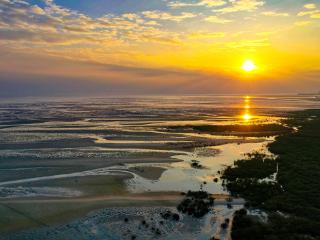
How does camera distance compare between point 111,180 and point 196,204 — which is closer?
point 196,204

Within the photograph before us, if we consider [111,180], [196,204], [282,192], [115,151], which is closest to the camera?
[196,204]

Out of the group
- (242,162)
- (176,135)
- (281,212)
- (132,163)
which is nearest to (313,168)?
(242,162)

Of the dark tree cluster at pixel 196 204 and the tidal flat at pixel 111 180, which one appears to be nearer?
the tidal flat at pixel 111 180

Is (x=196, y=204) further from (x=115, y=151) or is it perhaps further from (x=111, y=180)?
Answer: (x=115, y=151)

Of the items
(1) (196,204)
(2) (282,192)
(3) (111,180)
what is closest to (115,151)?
(3) (111,180)

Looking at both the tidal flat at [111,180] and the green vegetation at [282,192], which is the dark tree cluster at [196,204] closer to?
the tidal flat at [111,180]

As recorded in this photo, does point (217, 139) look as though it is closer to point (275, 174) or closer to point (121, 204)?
point (275, 174)

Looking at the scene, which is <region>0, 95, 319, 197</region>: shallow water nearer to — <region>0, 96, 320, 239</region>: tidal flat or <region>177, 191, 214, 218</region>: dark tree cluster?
<region>0, 96, 320, 239</region>: tidal flat

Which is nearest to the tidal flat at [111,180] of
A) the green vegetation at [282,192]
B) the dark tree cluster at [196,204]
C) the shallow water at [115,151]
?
the shallow water at [115,151]

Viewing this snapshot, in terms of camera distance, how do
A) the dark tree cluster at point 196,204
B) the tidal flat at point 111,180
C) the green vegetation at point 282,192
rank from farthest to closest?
1. the dark tree cluster at point 196,204
2. the tidal flat at point 111,180
3. the green vegetation at point 282,192
